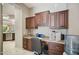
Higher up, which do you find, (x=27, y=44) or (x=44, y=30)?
(x=44, y=30)

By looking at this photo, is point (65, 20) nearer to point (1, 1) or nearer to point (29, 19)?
point (29, 19)

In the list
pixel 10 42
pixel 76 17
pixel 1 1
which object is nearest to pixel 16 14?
pixel 1 1

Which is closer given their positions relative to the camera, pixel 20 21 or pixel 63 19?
pixel 63 19

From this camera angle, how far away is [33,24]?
2.46m

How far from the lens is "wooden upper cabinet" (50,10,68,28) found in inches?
91.7

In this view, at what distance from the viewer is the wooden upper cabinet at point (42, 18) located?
7.84 feet

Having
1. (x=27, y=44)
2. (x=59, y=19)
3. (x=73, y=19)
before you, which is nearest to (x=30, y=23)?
(x=27, y=44)

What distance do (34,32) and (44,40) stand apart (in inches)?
9.5

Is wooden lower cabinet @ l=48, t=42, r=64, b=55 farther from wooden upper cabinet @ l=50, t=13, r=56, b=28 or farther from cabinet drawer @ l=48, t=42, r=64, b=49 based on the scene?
wooden upper cabinet @ l=50, t=13, r=56, b=28

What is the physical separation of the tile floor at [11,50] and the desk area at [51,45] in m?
0.09

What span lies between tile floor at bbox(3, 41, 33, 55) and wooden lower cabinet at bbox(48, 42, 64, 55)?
0.36 metres

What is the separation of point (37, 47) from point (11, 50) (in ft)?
1.59

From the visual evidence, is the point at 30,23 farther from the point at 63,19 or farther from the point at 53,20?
the point at 63,19

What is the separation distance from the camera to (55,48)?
2.36 m
